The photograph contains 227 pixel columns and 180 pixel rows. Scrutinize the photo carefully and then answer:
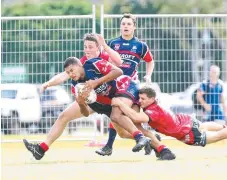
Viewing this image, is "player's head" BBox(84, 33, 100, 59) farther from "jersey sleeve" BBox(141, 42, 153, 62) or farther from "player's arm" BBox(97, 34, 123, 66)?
"jersey sleeve" BBox(141, 42, 153, 62)

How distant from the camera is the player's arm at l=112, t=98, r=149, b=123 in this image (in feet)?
40.9

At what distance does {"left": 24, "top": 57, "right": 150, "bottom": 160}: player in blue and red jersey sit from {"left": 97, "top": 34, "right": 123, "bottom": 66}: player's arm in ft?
0.66

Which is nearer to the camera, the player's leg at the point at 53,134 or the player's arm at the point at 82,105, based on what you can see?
the player's arm at the point at 82,105

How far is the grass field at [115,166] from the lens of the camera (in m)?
10.3

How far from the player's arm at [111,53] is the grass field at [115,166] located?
1.24 meters

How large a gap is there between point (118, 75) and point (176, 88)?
6.96 meters

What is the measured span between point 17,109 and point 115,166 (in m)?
7.57

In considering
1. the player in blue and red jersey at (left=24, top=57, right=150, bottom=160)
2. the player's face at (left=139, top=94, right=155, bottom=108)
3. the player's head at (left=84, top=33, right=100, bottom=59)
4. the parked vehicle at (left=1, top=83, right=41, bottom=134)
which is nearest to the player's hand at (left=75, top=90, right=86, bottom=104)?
the player in blue and red jersey at (left=24, top=57, right=150, bottom=160)

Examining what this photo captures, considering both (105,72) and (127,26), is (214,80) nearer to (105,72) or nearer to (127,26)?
(127,26)

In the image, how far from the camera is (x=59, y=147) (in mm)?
17375

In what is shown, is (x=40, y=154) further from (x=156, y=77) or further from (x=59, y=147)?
(x=156, y=77)

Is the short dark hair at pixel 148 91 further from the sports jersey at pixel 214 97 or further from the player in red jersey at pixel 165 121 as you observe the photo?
the sports jersey at pixel 214 97

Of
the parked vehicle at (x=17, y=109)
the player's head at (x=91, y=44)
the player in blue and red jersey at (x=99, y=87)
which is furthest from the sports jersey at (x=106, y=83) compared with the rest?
the parked vehicle at (x=17, y=109)

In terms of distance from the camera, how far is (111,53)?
41.1 feet
